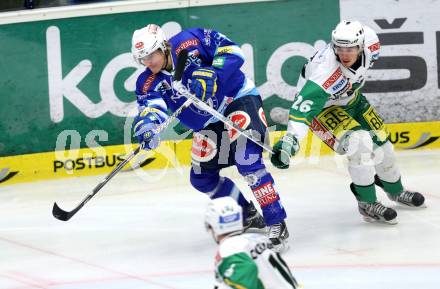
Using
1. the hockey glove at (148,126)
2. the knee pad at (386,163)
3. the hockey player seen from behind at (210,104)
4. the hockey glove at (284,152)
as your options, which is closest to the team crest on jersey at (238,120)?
the hockey player seen from behind at (210,104)

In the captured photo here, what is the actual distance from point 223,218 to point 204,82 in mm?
2123

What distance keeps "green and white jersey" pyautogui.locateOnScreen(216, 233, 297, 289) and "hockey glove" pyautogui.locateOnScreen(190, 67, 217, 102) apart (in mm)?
2000

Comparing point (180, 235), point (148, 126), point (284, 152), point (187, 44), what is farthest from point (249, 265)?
point (180, 235)

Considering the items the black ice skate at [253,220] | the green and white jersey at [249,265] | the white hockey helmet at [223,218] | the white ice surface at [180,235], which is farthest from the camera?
the black ice skate at [253,220]

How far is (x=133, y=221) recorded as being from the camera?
714 centimetres

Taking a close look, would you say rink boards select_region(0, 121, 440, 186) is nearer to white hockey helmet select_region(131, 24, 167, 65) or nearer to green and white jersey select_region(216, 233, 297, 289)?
white hockey helmet select_region(131, 24, 167, 65)

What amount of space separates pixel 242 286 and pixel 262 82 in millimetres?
4810

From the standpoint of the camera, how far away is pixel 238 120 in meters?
6.19

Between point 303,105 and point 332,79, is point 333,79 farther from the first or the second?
point 303,105

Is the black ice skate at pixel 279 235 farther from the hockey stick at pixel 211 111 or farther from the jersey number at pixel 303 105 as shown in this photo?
the jersey number at pixel 303 105

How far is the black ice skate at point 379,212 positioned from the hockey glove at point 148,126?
53.0 inches

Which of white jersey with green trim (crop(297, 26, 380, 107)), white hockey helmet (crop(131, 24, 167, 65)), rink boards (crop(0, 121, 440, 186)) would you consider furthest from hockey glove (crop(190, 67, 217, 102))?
rink boards (crop(0, 121, 440, 186))

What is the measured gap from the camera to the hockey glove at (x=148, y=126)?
611 cm

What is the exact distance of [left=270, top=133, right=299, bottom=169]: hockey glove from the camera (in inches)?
233
